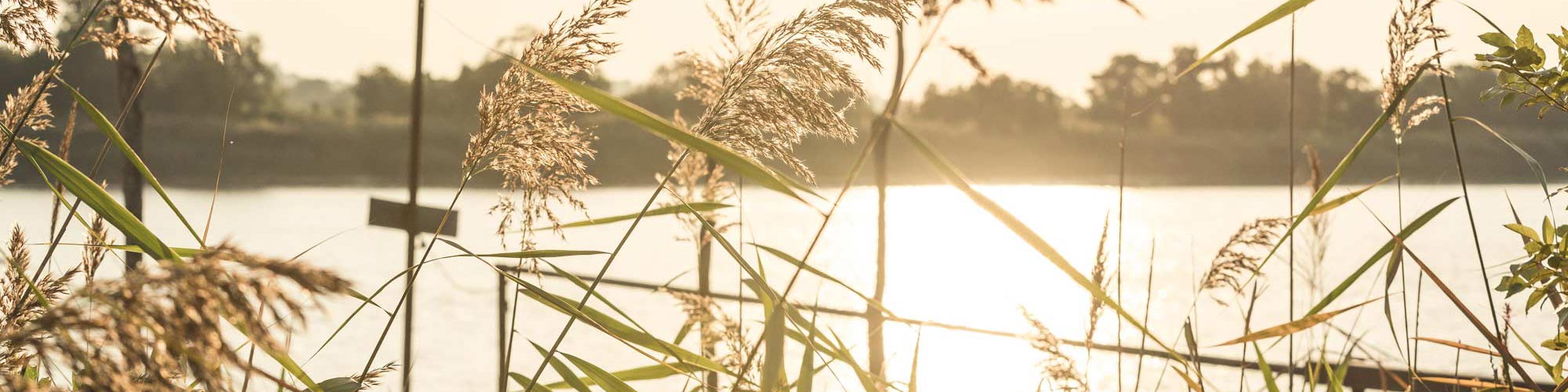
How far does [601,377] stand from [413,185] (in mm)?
578

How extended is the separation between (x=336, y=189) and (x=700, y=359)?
4966cm

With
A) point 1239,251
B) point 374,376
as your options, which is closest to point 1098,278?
point 1239,251

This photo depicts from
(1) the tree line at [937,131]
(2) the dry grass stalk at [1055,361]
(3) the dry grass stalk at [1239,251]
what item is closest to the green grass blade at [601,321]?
(2) the dry grass stalk at [1055,361]

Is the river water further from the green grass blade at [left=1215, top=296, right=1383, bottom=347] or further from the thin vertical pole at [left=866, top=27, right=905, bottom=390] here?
the green grass blade at [left=1215, top=296, right=1383, bottom=347]

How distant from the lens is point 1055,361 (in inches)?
50.9

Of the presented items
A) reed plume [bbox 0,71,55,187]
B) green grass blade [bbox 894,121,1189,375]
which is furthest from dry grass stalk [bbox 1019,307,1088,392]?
reed plume [bbox 0,71,55,187]

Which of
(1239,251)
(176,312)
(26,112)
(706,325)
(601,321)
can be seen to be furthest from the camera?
(706,325)

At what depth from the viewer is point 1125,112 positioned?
1.40 m

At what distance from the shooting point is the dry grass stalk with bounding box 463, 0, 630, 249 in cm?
113

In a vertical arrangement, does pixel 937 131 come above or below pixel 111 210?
above

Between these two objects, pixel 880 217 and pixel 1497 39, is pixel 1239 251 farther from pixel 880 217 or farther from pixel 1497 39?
pixel 880 217

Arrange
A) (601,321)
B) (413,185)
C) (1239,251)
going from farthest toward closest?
(413,185) < (1239,251) < (601,321)

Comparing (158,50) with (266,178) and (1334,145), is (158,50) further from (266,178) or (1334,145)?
(1334,145)

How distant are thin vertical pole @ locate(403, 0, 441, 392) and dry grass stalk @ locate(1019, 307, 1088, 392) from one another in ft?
→ 2.35
